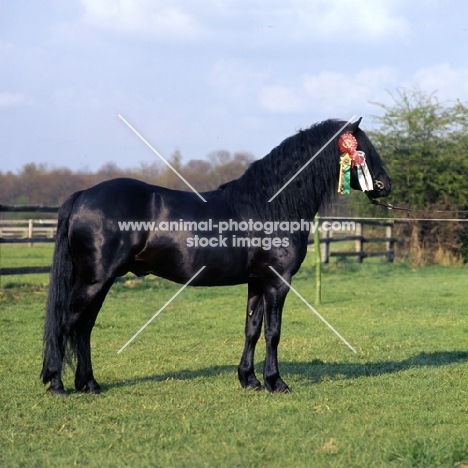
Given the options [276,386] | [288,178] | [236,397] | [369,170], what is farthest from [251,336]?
[369,170]

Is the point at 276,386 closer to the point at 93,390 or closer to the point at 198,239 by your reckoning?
the point at 198,239

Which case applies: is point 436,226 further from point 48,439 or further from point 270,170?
point 48,439

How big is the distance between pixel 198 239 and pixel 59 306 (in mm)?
1251

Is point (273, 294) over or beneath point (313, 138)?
beneath

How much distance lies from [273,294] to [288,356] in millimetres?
1811

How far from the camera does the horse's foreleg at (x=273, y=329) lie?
5.84 metres

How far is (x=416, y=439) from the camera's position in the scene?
4.13 metres

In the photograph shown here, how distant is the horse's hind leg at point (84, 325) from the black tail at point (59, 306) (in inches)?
3.1

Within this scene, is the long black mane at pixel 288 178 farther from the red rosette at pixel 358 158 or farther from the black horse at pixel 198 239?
the red rosette at pixel 358 158

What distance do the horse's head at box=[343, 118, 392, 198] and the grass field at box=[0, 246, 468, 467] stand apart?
5.55ft

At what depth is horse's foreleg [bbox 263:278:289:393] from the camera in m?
5.84

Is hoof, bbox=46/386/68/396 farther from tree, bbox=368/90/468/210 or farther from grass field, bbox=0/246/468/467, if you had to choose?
tree, bbox=368/90/468/210

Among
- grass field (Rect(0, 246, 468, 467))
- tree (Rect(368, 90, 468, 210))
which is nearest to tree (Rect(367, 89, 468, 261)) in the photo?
tree (Rect(368, 90, 468, 210))

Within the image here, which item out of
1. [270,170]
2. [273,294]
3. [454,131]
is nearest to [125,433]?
[273,294]
